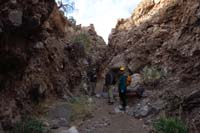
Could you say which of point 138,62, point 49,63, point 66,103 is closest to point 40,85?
point 66,103

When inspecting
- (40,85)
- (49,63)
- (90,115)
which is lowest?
(90,115)

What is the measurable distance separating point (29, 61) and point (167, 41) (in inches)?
371

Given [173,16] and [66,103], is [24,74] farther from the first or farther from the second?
[173,16]

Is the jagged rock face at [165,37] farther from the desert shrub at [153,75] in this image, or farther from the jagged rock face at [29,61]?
the jagged rock face at [29,61]

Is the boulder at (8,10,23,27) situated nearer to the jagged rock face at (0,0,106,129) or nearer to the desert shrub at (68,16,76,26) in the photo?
the jagged rock face at (0,0,106,129)

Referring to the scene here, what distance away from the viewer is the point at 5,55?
1325 cm

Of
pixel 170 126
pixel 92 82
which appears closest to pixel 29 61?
pixel 170 126

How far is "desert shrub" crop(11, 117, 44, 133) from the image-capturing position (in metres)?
13.4

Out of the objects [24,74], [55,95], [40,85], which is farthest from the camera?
[55,95]

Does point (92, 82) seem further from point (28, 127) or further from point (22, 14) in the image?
point (22, 14)

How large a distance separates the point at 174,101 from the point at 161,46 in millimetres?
6904

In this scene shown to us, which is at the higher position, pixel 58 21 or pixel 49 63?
pixel 58 21

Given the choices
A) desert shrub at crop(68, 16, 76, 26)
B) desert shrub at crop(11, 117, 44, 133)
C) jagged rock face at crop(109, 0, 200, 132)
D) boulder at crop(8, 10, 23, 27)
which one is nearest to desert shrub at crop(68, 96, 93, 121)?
desert shrub at crop(11, 117, 44, 133)

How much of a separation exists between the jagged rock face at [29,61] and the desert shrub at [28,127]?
304 millimetres
